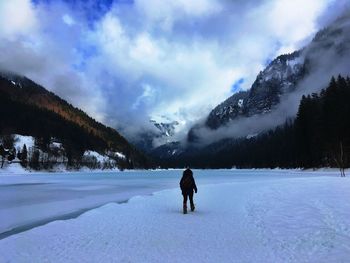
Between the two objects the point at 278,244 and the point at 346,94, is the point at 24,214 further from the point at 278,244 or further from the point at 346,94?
the point at 346,94

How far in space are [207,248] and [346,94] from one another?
258ft

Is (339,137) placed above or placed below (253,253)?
above

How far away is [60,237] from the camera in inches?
616

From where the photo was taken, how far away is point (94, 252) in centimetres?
1280

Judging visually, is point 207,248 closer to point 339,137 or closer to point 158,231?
point 158,231

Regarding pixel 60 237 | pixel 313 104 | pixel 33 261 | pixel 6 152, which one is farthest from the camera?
pixel 6 152

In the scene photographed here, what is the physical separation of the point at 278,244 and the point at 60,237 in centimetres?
824

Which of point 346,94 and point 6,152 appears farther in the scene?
point 6,152

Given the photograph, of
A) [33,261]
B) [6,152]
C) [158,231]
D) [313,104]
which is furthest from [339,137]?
[6,152]

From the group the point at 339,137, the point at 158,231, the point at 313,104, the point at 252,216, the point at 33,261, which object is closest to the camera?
the point at 33,261

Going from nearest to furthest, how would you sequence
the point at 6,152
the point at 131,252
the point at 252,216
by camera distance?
1. the point at 131,252
2. the point at 252,216
3. the point at 6,152

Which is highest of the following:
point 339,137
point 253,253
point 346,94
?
point 346,94

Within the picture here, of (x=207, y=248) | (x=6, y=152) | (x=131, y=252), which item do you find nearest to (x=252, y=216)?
(x=207, y=248)

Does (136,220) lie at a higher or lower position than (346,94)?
lower
